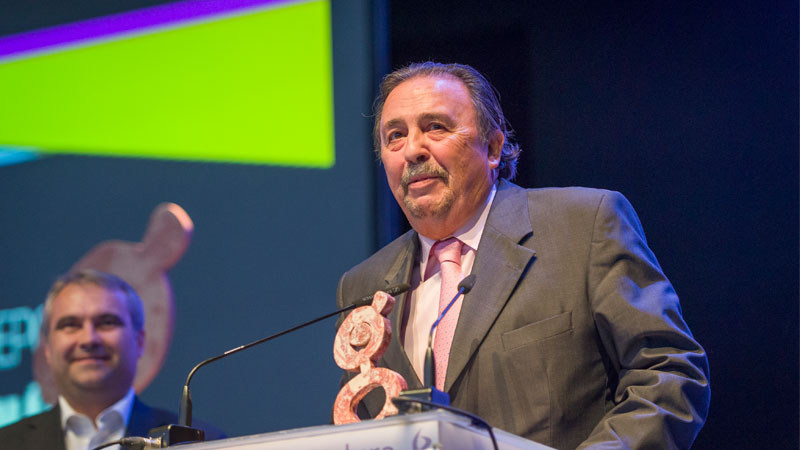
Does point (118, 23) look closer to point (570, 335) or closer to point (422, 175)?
point (422, 175)

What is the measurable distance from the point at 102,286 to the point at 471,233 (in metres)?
1.88

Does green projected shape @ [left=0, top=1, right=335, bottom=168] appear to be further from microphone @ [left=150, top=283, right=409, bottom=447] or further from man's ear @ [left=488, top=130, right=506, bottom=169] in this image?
microphone @ [left=150, top=283, right=409, bottom=447]

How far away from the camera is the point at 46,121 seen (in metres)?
3.90

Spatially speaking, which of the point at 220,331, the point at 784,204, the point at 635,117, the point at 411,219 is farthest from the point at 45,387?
the point at 784,204

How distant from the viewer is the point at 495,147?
256 cm

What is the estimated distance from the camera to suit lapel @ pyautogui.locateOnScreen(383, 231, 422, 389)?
214 centimetres

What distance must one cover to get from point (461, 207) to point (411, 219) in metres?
0.15

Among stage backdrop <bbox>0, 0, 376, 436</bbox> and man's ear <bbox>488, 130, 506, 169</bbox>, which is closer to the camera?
man's ear <bbox>488, 130, 506, 169</bbox>

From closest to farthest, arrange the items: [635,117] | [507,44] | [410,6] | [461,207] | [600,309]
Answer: [600,309], [461,207], [635,117], [507,44], [410,6]

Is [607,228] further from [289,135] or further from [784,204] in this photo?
[289,135]

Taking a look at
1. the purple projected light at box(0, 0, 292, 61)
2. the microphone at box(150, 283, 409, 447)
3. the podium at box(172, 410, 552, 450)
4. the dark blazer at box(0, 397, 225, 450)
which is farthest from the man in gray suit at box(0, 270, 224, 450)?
the podium at box(172, 410, 552, 450)

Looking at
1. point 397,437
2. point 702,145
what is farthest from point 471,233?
point 397,437

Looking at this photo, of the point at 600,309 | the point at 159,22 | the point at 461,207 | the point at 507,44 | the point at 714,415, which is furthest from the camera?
the point at 159,22

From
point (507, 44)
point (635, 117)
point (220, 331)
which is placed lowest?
point (220, 331)
